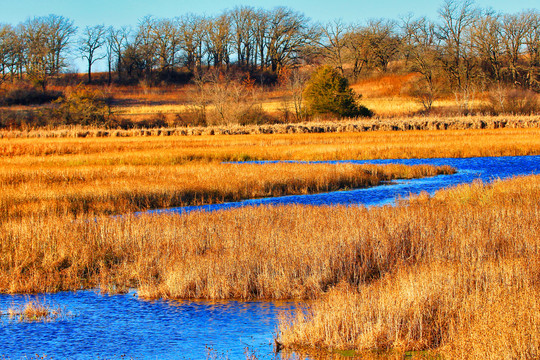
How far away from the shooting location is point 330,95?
6141cm

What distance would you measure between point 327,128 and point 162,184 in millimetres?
35330

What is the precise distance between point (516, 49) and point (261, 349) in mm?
72102

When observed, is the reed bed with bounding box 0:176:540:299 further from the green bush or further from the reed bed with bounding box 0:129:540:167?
the green bush

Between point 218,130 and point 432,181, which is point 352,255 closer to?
point 432,181

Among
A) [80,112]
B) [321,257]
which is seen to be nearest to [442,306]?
[321,257]

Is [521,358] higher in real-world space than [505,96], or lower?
lower

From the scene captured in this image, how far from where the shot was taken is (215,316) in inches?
313

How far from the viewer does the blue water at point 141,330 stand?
6629mm

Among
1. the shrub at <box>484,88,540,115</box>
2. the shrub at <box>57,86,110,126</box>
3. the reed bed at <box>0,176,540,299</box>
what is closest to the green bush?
the shrub at <box>484,88,540,115</box>

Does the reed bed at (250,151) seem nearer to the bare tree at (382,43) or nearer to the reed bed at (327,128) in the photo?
the reed bed at (327,128)

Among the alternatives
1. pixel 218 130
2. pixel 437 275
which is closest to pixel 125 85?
pixel 218 130

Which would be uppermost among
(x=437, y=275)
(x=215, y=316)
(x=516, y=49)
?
(x=516, y=49)

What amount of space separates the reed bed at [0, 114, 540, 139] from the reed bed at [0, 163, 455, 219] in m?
27.0

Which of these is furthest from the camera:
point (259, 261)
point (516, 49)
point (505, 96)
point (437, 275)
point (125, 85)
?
point (125, 85)
